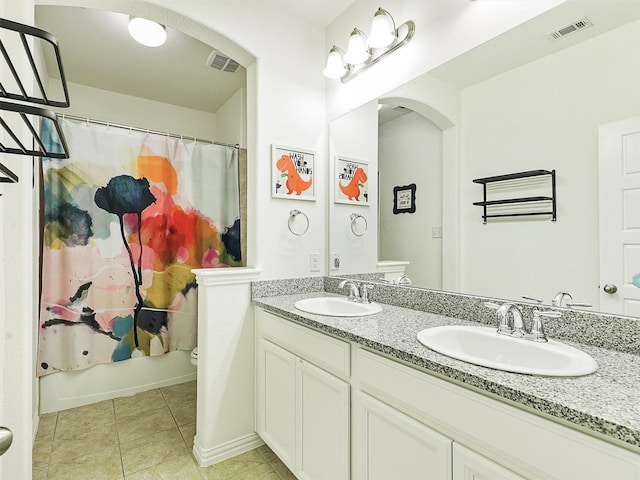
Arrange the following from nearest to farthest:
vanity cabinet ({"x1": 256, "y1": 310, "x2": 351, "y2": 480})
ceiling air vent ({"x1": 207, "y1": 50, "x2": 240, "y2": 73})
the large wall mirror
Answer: the large wall mirror → vanity cabinet ({"x1": 256, "y1": 310, "x2": 351, "y2": 480}) → ceiling air vent ({"x1": 207, "y1": 50, "x2": 240, "y2": 73})

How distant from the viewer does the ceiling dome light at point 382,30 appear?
5.95ft

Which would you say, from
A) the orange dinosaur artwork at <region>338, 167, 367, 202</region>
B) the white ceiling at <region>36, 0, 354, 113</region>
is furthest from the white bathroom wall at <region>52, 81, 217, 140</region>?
the orange dinosaur artwork at <region>338, 167, 367, 202</region>

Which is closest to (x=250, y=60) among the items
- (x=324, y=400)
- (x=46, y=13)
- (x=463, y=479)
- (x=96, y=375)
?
(x=46, y=13)

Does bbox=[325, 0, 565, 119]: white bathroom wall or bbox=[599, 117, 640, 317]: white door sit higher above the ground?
bbox=[325, 0, 565, 119]: white bathroom wall

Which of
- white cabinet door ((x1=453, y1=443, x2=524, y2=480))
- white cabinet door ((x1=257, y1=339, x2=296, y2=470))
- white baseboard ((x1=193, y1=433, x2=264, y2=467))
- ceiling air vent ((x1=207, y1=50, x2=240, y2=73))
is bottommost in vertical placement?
white baseboard ((x1=193, y1=433, x2=264, y2=467))

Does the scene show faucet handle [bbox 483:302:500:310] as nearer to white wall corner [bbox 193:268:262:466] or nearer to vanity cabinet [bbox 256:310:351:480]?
vanity cabinet [bbox 256:310:351:480]

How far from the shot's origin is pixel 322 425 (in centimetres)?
151

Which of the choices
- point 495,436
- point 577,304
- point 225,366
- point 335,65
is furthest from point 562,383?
point 335,65

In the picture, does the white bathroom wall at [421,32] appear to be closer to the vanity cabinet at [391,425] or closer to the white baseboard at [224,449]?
the vanity cabinet at [391,425]

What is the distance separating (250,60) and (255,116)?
13.2 inches

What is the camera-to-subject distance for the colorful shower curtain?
8.09 feet

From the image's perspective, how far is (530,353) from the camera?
45.1 inches

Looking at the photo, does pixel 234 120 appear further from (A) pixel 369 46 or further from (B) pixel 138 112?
(A) pixel 369 46

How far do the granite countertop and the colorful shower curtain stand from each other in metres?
1.93
